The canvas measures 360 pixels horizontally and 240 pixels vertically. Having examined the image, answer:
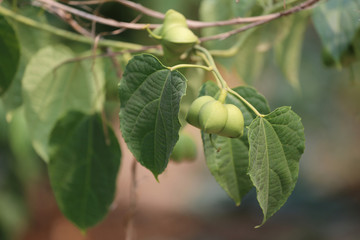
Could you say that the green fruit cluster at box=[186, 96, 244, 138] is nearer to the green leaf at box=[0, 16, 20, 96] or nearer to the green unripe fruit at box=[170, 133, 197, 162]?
the green leaf at box=[0, 16, 20, 96]

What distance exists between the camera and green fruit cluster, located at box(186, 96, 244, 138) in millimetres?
451

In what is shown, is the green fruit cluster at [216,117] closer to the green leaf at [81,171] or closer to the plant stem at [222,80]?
the plant stem at [222,80]

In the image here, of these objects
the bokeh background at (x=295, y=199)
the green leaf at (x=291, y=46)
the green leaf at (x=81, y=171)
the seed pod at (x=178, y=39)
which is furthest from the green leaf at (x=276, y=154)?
the bokeh background at (x=295, y=199)

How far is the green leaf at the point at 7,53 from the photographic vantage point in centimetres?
64

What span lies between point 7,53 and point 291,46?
565 mm

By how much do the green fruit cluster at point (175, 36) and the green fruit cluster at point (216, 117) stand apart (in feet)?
0.35

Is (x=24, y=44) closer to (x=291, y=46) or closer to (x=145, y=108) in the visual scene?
(x=145, y=108)

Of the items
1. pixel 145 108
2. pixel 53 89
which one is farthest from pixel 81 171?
pixel 145 108

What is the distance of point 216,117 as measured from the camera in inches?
17.6

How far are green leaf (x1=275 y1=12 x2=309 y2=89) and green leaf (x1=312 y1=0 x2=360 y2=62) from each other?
11 centimetres

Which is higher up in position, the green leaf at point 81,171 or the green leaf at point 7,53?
the green leaf at point 7,53

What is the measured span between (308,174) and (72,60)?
4.20 meters

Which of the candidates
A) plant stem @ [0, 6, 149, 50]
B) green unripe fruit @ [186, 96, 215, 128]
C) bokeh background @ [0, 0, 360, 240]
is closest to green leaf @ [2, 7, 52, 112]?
plant stem @ [0, 6, 149, 50]

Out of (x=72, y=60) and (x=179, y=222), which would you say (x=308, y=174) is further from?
(x=72, y=60)
